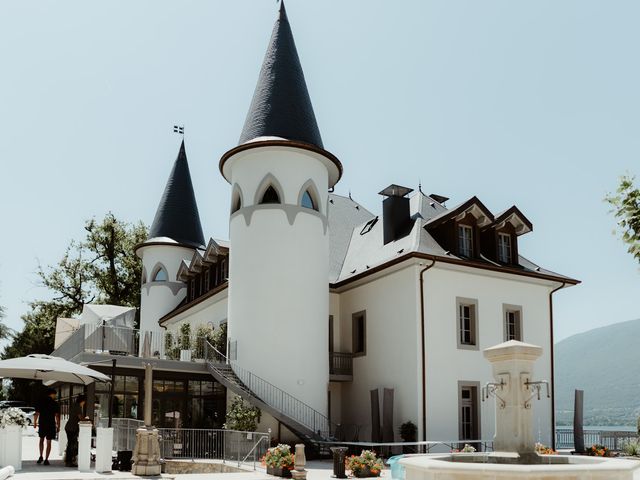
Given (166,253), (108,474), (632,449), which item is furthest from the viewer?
(166,253)

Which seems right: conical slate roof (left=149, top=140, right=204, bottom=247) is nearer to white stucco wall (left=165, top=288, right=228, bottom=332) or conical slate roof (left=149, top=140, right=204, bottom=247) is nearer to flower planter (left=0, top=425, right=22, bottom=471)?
white stucco wall (left=165, top=288, right=228, bottom=332)

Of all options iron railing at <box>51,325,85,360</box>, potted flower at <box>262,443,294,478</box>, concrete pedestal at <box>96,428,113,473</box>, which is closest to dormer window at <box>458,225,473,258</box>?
potted flower at <box>262,443,294,478</box>

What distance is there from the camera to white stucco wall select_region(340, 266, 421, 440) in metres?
24.5

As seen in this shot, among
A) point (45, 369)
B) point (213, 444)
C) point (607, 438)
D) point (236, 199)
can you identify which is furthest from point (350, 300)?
point (45, 369)

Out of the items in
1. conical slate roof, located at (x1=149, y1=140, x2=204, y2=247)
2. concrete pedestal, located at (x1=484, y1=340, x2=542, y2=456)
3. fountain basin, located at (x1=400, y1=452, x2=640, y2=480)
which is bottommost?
fountain basin, located at (x1=400, y1=452, x2=640, y2=480)

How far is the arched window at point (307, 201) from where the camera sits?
89.0 ft

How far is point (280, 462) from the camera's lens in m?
17.6

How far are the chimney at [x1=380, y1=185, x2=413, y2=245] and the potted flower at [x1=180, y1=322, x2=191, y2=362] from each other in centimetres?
820

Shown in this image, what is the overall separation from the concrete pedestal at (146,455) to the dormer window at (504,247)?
15389mm

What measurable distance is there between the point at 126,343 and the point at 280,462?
11.1 m

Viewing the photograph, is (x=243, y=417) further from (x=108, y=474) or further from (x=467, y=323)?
(x=467, y=323)

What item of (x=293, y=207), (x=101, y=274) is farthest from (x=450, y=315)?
(x=101, y=274)

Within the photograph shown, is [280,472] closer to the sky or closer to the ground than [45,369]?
closer to the ground

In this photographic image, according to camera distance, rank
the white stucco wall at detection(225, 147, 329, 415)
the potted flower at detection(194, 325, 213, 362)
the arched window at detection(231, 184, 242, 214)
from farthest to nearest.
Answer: the arched window at detection(231, 184, 242, 214)
the potted flower at detection(194, 325, 213, 362)
the white stucco wall at detection(225, 147, 329, 415)
